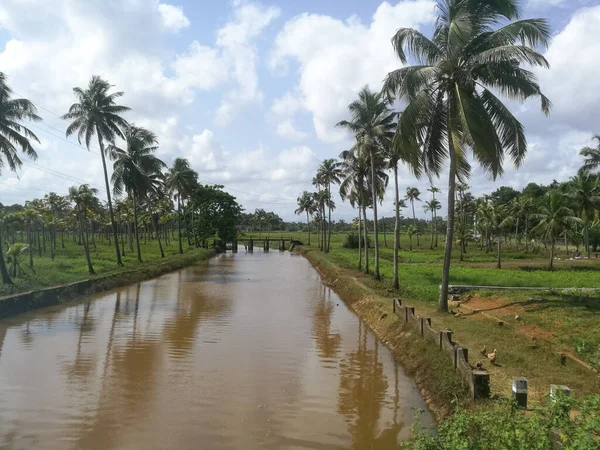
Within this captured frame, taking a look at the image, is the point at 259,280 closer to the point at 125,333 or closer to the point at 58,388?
the point at 125,333

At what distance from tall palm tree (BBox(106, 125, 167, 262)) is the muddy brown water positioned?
1825 cm

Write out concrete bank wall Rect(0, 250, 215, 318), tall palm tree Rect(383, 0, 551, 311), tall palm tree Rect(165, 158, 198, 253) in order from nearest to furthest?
1. tall palm tree Rect(383, 0, 551, 311)
2. concrete bank wall Rect(0, 250, 215, 318)
3. tall palm tree Rect(165, 158, 198, 253)

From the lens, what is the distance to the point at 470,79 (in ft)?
47.9

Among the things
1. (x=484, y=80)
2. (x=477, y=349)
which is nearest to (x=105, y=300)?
(x=477, y=349)

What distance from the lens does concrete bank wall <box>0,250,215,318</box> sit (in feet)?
57.3

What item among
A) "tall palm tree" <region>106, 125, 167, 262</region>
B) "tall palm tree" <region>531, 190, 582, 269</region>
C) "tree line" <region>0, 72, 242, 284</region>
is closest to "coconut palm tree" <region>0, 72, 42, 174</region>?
"tree line" <region>0, 72, 242, 284</region>

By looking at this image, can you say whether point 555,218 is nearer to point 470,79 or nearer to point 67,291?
point 470,79

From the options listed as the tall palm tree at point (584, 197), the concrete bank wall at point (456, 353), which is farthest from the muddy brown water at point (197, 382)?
the tall palm tree at point (584, 197)

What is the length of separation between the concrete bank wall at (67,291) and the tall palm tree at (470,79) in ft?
Answer: 51.1

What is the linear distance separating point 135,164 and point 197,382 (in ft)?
98.9

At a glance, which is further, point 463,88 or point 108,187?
point 108,187

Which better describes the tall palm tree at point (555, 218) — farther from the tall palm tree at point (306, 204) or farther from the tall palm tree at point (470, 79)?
the tall palm tree at point (306, 204)

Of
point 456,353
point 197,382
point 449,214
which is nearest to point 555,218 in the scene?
point 449,214

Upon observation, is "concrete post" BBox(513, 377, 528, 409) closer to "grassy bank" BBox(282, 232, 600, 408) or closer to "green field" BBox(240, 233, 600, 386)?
"grassy bank" BBox(282, 232, 600, 408)
